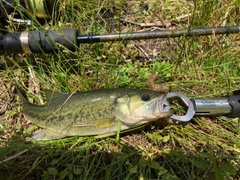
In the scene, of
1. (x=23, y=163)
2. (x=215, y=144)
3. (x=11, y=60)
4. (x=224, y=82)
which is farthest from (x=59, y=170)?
(x=224, y=82)

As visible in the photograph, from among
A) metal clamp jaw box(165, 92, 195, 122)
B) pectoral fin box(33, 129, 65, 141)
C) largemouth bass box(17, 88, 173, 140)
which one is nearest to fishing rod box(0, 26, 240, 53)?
largemouth bass box(17, 88, 173, 140)

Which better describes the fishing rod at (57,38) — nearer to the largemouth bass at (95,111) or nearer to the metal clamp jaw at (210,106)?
the largemouth bass at (95,111)

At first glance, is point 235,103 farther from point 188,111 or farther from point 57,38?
point 57,38

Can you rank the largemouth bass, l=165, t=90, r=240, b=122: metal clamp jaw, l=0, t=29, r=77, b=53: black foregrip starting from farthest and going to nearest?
1. l=0, t=29, r=77, b=53: black foregrip
2. l=165, t=90, r=240, b=122: metal clamp jaw
3. the largemouth bass

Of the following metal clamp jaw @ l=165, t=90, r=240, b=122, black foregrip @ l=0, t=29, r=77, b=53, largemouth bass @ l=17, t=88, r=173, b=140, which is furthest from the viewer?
black foregrip @ l=0, t=29, r=77, b=53

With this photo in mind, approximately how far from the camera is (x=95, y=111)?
2584 mm

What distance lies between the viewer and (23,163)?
2748 millimetres

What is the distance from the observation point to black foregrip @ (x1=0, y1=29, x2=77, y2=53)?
267cm

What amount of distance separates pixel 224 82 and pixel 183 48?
643 mm

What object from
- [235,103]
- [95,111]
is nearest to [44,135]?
[95,111]

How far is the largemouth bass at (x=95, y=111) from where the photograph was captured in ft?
8.09

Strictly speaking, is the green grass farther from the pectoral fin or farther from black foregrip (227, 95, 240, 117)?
black foregrip (227, 95, 240, 117)

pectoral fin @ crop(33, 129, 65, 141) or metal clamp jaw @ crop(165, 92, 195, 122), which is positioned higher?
metal clamp jaw @ crop(165, 92, 195, 122)

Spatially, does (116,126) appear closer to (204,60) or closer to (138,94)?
(138,94)
